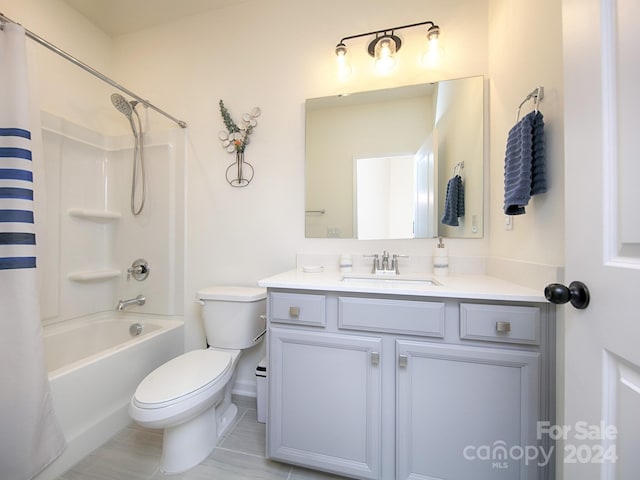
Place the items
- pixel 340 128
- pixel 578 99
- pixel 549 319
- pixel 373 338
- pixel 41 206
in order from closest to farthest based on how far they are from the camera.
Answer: pixel 578 99, pixel 549 319, pixel 373 338, pixel 41 206, pixel 340 128

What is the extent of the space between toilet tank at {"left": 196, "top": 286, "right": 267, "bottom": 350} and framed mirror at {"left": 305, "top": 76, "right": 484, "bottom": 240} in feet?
1.92

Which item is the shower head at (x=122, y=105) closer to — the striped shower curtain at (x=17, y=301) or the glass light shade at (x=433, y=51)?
the striped shower curtain at (x=17, y=301)

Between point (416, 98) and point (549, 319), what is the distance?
4.27 ft

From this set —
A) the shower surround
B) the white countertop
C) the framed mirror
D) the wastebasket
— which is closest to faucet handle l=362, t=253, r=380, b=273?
the framed mirror

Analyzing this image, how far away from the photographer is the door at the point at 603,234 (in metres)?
0.47

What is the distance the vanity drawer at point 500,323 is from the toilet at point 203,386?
110 cm

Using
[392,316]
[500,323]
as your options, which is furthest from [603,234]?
[392,316]

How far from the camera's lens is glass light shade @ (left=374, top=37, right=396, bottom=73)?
1.49m

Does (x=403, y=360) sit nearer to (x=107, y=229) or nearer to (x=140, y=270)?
(x=140, y=270)

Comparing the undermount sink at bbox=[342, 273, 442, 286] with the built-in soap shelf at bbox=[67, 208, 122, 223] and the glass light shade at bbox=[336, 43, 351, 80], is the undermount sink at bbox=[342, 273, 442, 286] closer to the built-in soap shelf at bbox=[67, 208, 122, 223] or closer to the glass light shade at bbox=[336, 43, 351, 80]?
the glass light shade at bbox=[336, 43, 351, 80]

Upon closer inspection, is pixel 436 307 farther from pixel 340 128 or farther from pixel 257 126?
pixel 257 126

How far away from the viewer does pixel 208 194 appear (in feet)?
6.12

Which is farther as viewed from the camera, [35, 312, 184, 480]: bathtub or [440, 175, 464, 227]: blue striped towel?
[440, 175, 464, 227]: blue striped towel

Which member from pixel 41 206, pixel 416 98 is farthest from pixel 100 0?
pixel 416 98
